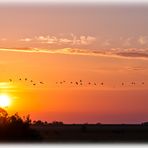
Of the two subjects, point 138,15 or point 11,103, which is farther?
point 11,103

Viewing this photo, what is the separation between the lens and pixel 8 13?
34.5ft

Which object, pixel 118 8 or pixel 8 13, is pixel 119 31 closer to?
pixel 118 8

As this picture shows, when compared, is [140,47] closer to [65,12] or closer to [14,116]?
[65,12]

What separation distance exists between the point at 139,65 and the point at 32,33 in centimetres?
131

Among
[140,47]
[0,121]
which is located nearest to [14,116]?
[0,121]

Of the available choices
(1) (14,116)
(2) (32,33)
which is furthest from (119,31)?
(1) (14,116)

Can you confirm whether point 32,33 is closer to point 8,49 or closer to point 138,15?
point 8,49

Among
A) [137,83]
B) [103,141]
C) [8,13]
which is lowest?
[103,141]

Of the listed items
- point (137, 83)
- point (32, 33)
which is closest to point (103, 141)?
point (137, 83)

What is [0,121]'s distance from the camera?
11742 millimetres

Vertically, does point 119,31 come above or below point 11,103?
above

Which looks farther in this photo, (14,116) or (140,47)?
(14,116)

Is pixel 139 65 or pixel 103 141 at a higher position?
pixel 139 65

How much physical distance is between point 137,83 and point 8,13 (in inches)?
68.3
